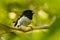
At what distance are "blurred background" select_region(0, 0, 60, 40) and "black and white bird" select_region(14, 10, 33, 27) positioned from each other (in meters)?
0.04

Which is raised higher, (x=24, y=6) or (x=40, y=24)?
(x=24, y=6)

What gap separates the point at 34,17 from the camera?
112 inches

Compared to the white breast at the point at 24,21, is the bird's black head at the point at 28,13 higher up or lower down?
higher up

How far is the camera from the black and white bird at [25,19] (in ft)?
9.11

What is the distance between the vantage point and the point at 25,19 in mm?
2791

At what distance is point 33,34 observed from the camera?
280cm

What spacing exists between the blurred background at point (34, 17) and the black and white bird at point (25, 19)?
0.04 metres

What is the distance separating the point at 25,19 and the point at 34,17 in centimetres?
11

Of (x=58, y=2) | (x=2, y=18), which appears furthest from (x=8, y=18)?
(x=58, y=2)

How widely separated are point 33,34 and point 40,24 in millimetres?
125

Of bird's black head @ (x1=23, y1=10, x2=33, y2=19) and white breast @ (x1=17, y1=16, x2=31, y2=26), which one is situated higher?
bird's black head @ (x1=23, y1=10, x2=33, y2=19)

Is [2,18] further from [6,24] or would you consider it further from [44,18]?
[44,18]

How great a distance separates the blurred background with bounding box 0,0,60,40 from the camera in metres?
2.78

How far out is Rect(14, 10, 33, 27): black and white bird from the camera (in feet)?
9.11
